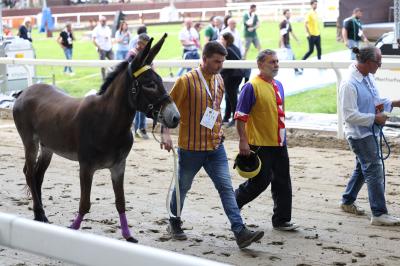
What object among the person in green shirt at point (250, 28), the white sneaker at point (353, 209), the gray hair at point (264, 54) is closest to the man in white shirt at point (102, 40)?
the person in green shirt at point (250, 28)

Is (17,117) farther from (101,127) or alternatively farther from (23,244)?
(23,244)

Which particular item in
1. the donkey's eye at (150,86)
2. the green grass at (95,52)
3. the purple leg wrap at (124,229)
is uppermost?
the donkey's eye at (150,86)

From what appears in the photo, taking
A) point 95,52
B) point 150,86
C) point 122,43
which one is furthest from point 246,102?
point 95,52

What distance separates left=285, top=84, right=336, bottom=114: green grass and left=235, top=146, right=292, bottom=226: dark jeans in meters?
7.16

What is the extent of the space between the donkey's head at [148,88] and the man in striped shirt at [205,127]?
0.31 m

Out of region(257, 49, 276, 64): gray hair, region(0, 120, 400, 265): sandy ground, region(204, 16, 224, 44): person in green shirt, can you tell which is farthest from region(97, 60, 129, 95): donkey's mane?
region(204, 16, 224, 44): person in green shirt

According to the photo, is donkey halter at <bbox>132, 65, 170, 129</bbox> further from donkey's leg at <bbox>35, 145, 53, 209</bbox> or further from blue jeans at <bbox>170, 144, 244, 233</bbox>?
donkey's leg at <bbox>35, 145, 53, 209</bbox>

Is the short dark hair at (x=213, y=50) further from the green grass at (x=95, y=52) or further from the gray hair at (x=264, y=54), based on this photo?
the green grass at (x=95, y=52)

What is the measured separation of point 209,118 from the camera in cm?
607

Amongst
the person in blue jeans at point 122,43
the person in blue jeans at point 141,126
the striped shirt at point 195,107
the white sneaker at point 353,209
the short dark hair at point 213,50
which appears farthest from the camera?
the person in blue jeans at point 122,43

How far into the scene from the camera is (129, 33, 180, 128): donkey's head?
Answer: 18.7 ft

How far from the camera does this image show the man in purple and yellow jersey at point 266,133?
6.29 meters

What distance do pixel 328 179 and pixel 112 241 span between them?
658 centimetres

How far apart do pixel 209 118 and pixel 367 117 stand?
1.49 metres
